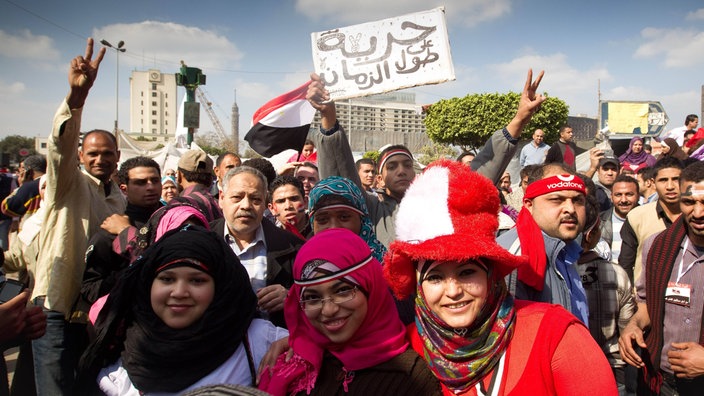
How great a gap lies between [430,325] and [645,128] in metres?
35.1

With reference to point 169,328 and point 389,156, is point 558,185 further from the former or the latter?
point 169,328

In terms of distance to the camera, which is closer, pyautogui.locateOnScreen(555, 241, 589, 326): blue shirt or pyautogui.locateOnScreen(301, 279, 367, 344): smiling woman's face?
pyautogui.locateOnScreen(301, 279, 367, 344): smiling woman's face

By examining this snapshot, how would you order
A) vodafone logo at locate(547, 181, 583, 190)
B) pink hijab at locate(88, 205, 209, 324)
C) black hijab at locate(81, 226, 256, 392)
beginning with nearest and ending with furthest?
black hijab at locate(81, 226, 256, 392), vodafone logo at locate(547, 181, 583, 190), pink hijab at locate(88, 205, 209, 324)

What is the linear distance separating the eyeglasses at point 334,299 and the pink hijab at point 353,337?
5 centimetres

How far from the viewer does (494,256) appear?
149cm

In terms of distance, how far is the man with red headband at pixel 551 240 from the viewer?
2109 mm

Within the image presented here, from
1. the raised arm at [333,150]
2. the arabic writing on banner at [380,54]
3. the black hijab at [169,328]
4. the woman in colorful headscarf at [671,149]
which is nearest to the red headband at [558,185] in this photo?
the raised arm at [333,150]

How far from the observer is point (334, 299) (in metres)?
1.79

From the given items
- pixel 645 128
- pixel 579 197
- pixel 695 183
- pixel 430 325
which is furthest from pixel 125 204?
pixel 645 128

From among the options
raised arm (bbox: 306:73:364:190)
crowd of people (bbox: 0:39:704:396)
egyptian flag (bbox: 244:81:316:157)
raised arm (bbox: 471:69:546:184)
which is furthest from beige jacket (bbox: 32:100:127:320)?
raised arm (bbox: 471:69:546:184)

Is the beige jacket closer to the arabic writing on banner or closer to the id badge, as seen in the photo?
the arabic writing on banner

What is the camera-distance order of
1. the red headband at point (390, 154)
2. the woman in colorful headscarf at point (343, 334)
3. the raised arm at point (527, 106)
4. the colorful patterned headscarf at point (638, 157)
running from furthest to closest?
1. the colorful patterned headscarf at point (638, 157)
2. the red headband at point (390, 154)
3. the raised arm at point (527, 106)
4. the woman in colorful headscarf at point (343, 334)

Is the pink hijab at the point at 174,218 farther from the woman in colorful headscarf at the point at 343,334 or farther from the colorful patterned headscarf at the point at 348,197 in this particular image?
the woman in colorful headscarf at the point at 343,334

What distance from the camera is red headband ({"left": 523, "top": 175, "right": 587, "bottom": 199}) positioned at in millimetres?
2443
